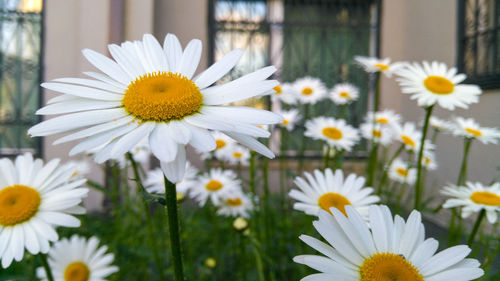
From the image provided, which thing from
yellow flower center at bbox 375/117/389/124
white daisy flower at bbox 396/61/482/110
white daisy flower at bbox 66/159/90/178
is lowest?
white daisy flower at bbox 66/159/90/178

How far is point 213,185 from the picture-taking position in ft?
4.75

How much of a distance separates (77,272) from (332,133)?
3.29 ft

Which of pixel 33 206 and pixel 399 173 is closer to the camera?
pixel 33 206

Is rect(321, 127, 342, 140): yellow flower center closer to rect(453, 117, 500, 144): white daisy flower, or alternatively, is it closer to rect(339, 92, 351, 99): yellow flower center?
rect(453, 117, 500, 144): white daisy flower

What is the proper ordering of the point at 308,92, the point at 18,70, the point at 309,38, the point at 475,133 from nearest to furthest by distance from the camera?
the point at 475,133 → the point at 308,92 → the point at 18,70 → the point at 309,38

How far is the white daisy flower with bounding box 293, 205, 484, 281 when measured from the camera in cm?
43

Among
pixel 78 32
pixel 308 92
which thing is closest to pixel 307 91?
pixel 308 92

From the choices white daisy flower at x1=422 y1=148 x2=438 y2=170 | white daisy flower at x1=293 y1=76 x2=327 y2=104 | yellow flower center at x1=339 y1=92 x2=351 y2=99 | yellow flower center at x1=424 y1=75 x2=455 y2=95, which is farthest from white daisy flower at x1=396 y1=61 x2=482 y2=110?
yellow flower center at x1=339 y1=92 x2=351 y2=99

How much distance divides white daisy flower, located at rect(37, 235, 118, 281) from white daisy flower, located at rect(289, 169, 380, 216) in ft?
1.63

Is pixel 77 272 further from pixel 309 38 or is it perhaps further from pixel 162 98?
pixel 309 38

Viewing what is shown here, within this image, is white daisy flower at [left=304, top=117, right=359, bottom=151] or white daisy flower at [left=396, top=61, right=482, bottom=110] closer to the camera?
white daisy flower at [left=396, top=61, right=482, bottom=110]

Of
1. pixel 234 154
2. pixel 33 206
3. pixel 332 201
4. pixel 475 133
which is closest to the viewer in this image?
pixel 33 206

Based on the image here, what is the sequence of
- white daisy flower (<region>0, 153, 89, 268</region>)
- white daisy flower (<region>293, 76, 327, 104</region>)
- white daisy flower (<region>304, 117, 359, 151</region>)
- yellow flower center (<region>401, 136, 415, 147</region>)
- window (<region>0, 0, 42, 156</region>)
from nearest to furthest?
white daisy flower (<region>0, 153, 89, 268</region>) → white daisy flower (<region>304, 117, 359, 151</region>) → yellow flower center (<region>401, 136, 415, 147</region>) → white daisy flower (<region>293, 76, 327, 104</region>) → window (<region>0, 0, 42, 156</region>)

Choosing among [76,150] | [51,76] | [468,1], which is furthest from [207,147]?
[51,76]
